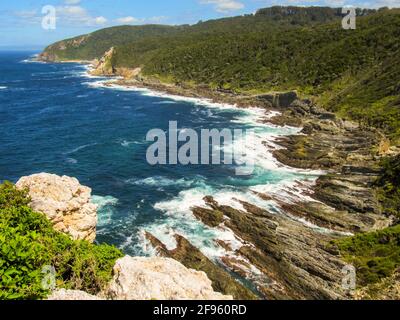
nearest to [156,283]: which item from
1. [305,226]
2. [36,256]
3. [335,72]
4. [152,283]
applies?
[152,283]

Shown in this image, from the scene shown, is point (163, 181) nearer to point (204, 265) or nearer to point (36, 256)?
point (204, 265)

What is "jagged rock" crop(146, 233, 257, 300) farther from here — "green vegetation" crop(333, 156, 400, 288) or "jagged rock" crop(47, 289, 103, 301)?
"jagged rock" crop(47, 289, 103, 301)

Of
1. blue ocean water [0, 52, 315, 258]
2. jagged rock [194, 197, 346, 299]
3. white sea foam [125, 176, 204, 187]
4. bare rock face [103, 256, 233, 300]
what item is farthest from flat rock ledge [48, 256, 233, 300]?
white sea foam [125, 176, 204, 187]

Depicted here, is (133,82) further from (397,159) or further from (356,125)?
(397,159)

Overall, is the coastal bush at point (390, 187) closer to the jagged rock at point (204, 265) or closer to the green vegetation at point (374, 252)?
the green vegetation at point (374, 252)

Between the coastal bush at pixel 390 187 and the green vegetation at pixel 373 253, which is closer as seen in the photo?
the green vegetation at pixel 373 253

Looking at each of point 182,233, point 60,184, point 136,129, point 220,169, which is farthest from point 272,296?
point 136,129

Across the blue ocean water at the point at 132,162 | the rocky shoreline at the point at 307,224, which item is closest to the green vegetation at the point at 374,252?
the rocky shoreline at the point at 307,224
